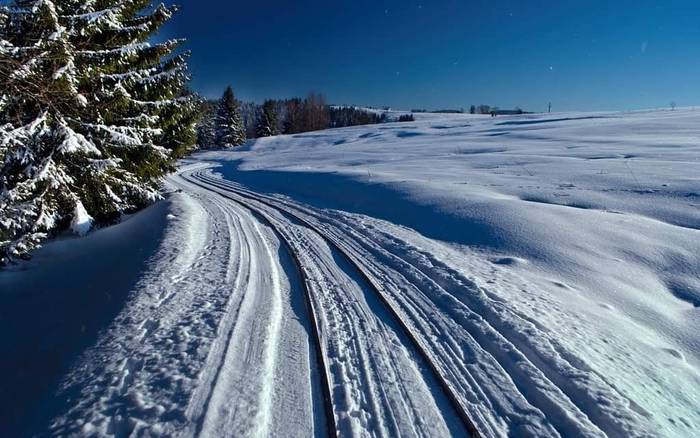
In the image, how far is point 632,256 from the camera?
784 centimetres

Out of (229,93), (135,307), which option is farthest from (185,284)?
(229,93)

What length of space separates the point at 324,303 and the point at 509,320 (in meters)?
2.96

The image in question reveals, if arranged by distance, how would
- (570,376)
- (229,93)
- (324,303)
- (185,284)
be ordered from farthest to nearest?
(229,93) → (185,284) → (324,303) → (570,376)

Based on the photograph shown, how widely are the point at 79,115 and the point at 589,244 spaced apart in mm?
13223

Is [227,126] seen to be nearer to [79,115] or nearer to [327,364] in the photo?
[79,115]

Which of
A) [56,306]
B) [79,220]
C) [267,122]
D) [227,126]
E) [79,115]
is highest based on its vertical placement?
[267,122]

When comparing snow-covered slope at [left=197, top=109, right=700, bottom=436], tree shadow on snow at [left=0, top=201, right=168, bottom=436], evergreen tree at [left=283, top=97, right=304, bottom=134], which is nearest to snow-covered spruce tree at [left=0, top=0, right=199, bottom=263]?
tree shadow on snow at [left=0, top=201, right=168, bottom=436]

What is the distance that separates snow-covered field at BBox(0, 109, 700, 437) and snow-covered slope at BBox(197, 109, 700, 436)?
1.7 inches

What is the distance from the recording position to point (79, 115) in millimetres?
9578

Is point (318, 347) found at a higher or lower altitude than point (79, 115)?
lower

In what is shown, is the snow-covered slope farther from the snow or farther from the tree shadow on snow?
the snow

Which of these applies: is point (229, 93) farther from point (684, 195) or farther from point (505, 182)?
point (684, 195)

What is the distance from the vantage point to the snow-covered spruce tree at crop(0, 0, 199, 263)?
23.6ft

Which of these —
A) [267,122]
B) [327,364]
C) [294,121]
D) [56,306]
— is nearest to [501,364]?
[327,364]
